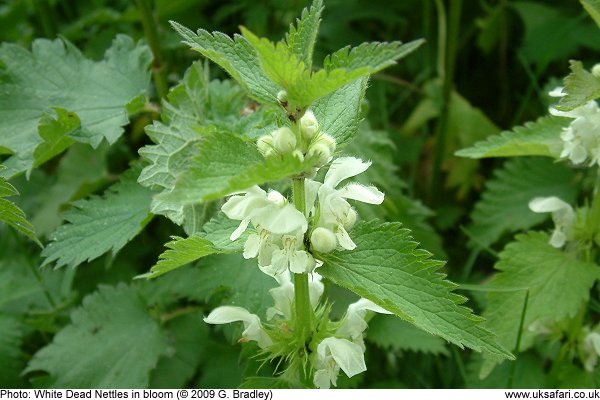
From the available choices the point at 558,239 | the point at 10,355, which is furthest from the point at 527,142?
the point at 10,355

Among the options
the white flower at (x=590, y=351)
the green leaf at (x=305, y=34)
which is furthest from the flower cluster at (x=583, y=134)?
the green leaf at (x=305, y=34)

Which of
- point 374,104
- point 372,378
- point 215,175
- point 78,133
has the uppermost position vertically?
point 215,175

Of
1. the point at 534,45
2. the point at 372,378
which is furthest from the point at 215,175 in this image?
the point at 534,45

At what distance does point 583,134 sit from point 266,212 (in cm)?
73

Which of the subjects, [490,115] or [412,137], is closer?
[412,137]

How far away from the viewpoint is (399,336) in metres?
1.52

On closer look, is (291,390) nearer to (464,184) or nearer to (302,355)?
(302,355)

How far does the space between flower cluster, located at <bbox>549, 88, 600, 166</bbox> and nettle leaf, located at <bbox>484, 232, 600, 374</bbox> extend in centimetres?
20

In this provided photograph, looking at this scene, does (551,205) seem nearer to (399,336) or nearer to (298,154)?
(399,336)

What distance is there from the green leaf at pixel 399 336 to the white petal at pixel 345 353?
48 centimetres

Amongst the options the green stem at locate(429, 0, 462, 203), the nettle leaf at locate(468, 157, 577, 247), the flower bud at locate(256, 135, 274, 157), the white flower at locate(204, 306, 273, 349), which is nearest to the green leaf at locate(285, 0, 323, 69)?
the flower bud at locate(256, 135, 274, 157)

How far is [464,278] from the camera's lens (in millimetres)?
1868

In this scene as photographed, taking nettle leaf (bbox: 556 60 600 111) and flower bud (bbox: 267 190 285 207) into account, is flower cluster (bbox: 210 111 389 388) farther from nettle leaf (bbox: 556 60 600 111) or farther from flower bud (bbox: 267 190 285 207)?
nettle leaf (bbox: 556 60 600 111)

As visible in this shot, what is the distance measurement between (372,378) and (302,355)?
0.72 m
